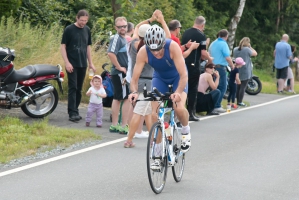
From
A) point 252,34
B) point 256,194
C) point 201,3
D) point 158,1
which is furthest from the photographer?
point 252,34

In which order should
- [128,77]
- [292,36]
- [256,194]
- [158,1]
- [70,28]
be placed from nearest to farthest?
1. [256,194]
2. [128,77]
3. [70,28]
4. [158,1]
5. [292,36]

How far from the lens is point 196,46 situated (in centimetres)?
1445

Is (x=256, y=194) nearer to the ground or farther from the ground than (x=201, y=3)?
nearer to the ground

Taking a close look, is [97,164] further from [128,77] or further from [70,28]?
[70,28]

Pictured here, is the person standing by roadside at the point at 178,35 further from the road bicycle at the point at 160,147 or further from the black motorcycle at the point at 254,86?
the black motorcycle at the point at 254,86

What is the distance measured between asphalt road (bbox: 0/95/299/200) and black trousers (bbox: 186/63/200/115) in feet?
5.63

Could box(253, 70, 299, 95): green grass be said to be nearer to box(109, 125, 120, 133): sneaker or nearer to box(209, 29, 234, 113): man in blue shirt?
box(209, 29, 234, 113): man in blue shirt

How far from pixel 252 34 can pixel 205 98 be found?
21.6 metres

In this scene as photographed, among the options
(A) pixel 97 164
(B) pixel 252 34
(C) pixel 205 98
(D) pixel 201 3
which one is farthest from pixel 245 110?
(B) pixel 252 34

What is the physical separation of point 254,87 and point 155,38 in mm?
14309

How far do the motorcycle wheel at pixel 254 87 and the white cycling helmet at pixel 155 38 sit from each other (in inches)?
555

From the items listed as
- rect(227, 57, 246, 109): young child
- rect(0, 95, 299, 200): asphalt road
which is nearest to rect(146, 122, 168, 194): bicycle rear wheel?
rect(0, 95, 299, 200): asphalt road

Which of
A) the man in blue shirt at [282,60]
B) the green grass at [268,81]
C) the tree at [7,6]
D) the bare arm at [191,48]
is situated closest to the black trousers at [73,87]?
the bare arm at [191,48]

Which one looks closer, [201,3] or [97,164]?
[97,164]
